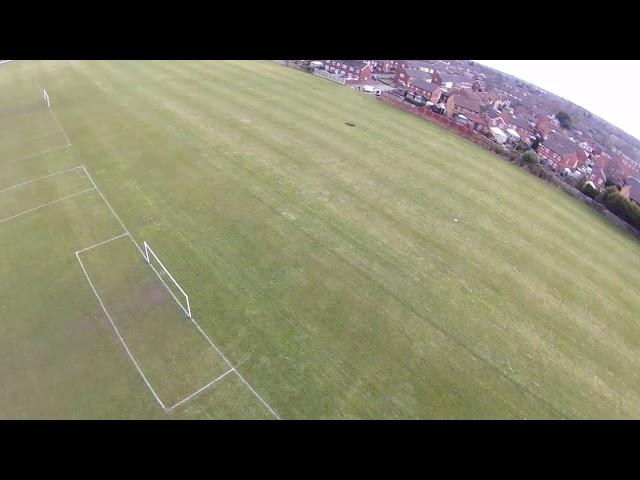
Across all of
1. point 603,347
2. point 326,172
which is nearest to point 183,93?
point 326,172

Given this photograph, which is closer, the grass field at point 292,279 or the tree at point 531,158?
the grass field at point 292,279

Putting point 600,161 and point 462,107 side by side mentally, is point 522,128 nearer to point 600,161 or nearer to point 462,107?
point 600,161

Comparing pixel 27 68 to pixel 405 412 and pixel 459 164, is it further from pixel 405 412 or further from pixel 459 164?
pixel 405 412

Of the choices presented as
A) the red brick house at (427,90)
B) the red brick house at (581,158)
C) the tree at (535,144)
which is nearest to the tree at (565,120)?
the red brick house at (581,158)

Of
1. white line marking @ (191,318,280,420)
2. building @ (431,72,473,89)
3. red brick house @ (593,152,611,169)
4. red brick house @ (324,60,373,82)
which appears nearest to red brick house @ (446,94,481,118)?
red brick house @ (324,60,373,82)

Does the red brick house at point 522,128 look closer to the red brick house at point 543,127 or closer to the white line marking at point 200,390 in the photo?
the red brick house at point 543,127

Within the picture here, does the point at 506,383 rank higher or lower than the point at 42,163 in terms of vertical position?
higher
